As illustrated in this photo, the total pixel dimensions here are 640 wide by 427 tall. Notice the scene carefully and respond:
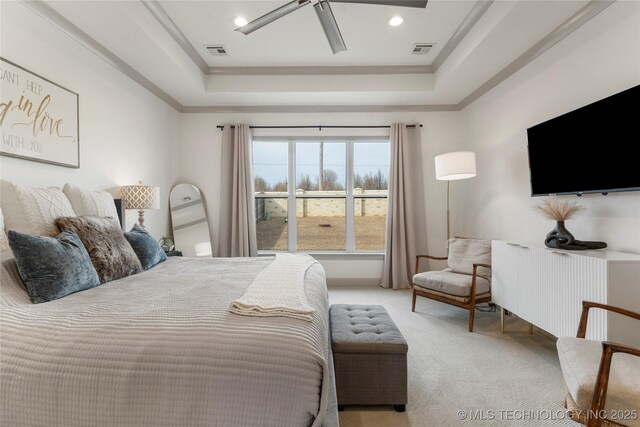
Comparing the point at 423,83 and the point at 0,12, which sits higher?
the point at 423,83

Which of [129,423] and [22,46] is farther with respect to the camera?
[22,46]

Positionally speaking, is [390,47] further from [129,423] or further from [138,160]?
[129,423]

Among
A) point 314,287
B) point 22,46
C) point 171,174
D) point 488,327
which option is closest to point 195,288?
point 314,287

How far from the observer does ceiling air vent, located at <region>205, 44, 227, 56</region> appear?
3387 millimetres

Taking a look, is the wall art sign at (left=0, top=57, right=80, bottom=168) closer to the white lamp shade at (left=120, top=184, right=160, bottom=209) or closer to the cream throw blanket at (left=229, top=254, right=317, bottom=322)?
the white lamp shade at (left=120, top=184, right=160, bottom=209)

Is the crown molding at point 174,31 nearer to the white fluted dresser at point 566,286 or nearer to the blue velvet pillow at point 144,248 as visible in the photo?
the blue velvet pillow at point 144,248

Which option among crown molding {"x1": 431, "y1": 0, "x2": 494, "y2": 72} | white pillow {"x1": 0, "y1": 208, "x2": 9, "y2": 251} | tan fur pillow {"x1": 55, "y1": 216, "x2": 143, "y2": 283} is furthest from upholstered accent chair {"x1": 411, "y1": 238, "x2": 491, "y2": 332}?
white pillow {"x1": 0, "y1": 208, "x2": 9, "y2": 251}

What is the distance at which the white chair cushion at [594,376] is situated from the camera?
1176mm

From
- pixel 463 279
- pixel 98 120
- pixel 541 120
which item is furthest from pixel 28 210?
pixel 541 120

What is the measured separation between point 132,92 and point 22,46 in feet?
4.07

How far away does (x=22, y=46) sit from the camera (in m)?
2.16

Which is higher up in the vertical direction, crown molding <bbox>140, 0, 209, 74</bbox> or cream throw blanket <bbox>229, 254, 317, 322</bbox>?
crown molding <bbox>140, 0, 209, 74</bbox>

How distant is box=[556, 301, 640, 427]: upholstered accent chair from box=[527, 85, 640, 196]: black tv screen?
1208mm

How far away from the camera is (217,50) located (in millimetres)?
3459
